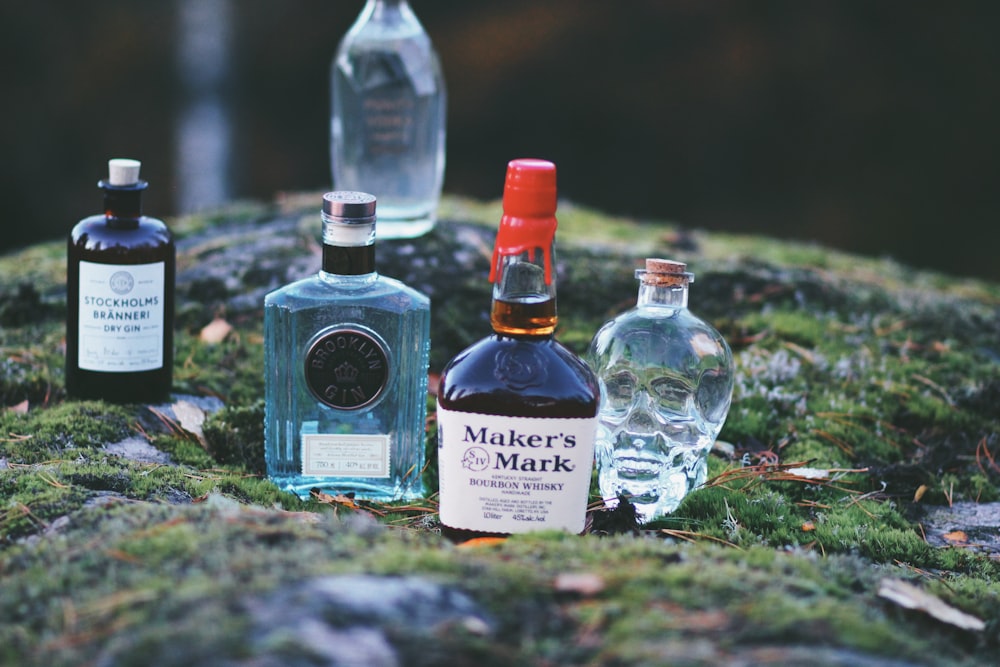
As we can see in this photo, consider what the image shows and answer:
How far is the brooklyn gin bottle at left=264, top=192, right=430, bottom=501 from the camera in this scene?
3.71 m

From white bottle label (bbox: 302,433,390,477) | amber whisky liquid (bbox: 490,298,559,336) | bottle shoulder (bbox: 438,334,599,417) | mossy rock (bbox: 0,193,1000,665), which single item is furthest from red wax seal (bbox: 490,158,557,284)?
white bottle label (bbox: 302,433,390,477)

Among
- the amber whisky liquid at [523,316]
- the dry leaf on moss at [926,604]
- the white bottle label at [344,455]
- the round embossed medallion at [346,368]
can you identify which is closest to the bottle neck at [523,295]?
the amber whisky liquid at [523,316]

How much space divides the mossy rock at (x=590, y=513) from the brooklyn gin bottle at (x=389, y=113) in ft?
1.10

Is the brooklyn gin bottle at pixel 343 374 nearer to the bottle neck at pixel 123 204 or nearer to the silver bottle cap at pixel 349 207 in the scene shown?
the silver bottle cap at pixel 349 207

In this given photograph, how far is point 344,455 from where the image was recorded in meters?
3.77

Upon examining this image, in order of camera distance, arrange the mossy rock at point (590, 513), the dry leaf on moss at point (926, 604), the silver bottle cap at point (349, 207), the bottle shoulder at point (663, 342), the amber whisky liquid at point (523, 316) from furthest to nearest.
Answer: the bottle shoulder at point (663, 342) < the silver bottle cap at point (349, 207) < the amber whisky liquid at point (523, 316) < the dry leaf on moss at point (926, 604) < the mossy rock at point (590, 513)

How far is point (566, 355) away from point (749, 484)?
95cm

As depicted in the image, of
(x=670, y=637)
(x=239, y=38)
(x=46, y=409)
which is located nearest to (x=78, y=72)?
(x=239, y=38)

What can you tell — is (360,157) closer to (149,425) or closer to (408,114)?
(408,114)

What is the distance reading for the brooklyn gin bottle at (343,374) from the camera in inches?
146

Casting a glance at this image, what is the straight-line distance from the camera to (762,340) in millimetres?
5270

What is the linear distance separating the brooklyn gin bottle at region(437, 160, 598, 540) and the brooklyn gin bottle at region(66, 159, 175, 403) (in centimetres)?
154

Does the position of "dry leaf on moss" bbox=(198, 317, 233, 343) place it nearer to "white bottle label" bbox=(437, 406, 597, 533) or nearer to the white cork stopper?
the white cork stopper

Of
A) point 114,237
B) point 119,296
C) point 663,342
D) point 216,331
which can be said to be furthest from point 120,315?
point 663,342
